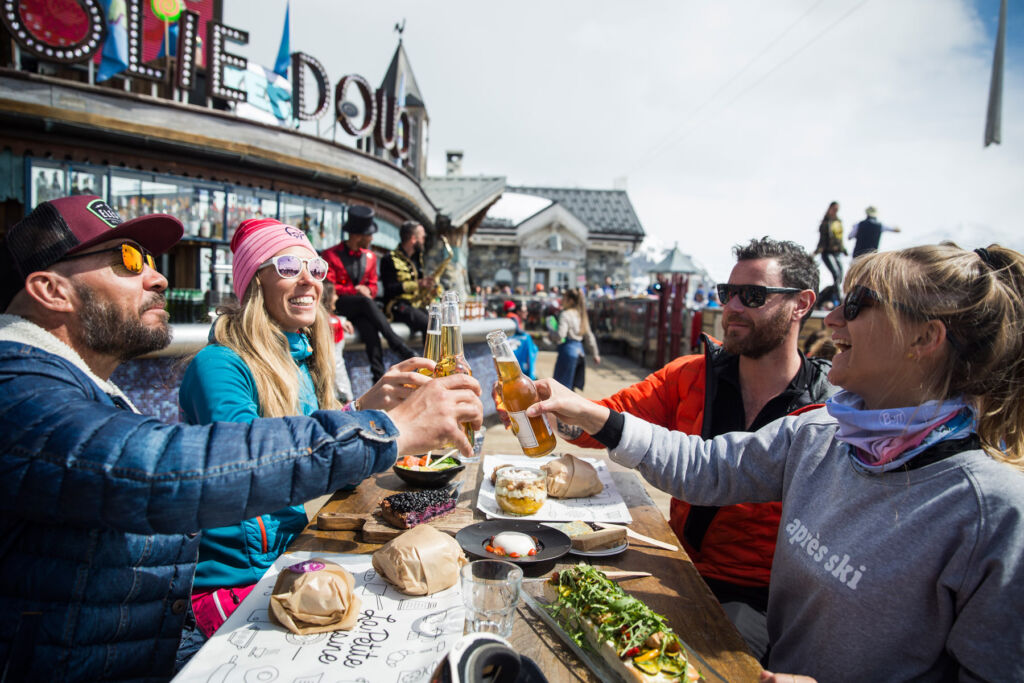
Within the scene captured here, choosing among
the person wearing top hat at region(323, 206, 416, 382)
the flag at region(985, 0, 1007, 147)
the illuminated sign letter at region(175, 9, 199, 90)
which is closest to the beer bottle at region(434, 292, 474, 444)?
the person wearing top hat at region(323, 206, 416, 382)

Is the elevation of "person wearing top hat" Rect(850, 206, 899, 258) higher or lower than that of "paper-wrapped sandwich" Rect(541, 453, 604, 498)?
higher

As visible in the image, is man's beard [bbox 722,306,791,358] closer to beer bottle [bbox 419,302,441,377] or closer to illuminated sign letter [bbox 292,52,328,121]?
beer bottle [bbox 419,302,441,377]

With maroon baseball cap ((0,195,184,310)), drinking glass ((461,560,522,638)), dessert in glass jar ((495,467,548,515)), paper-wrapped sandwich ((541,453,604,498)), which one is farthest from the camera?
paper-wrapped sandwich ((541,453,604,498))

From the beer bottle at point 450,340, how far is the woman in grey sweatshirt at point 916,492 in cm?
112

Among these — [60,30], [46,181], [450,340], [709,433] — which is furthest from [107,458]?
[60,30]

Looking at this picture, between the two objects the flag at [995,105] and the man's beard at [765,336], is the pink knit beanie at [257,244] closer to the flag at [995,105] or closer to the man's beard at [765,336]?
the man's beard at [765,336]

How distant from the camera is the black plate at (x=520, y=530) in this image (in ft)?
5.47

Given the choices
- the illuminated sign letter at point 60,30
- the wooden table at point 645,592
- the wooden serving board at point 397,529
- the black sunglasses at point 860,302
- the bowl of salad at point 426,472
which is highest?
the illuminated sign letter at point 60,30

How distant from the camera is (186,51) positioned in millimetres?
10023

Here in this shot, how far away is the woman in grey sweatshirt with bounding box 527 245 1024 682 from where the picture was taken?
136 cm

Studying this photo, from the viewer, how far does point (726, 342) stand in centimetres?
293

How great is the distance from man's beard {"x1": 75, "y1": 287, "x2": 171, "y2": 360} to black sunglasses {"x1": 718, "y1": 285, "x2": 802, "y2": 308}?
2.45 m

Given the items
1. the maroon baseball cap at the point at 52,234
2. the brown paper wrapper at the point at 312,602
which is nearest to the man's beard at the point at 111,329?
the maroon baseball cap at the point at 52,234

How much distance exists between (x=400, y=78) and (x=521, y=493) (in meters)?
21.2
